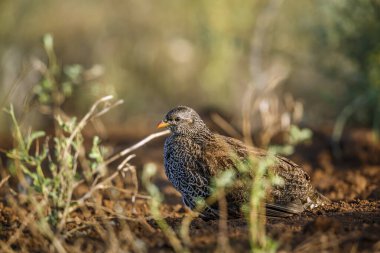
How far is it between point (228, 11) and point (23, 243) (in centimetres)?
990

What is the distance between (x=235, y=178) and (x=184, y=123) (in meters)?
1.08

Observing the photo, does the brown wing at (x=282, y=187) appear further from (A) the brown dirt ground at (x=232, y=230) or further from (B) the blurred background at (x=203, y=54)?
(B) the blurred background at (x=203, y=54)

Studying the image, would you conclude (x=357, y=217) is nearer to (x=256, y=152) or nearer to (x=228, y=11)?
(x=256, y=152)

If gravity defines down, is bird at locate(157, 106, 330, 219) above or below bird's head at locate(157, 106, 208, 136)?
below

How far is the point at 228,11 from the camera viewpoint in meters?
13.8

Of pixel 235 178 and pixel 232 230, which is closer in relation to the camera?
pixel 232 230

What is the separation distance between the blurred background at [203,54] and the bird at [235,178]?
3504mm

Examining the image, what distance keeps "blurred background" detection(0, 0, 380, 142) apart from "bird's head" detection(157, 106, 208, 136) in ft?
11.0

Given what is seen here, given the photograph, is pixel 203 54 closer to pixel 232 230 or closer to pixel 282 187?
pixel 282 187

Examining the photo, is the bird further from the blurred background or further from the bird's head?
the blurred background

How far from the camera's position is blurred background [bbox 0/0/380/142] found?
10.2m

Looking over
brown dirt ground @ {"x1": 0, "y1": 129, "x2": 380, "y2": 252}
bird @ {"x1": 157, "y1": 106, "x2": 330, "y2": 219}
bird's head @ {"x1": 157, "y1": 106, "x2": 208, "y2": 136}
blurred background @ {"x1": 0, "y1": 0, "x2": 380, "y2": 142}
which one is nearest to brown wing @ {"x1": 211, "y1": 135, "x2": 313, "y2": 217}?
bird @ {"x1": 157, "y1": 106, "x2": 330, "y2": 219}

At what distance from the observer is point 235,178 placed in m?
5.82

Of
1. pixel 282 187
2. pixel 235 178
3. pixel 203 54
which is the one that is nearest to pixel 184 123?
pixel 235 178
